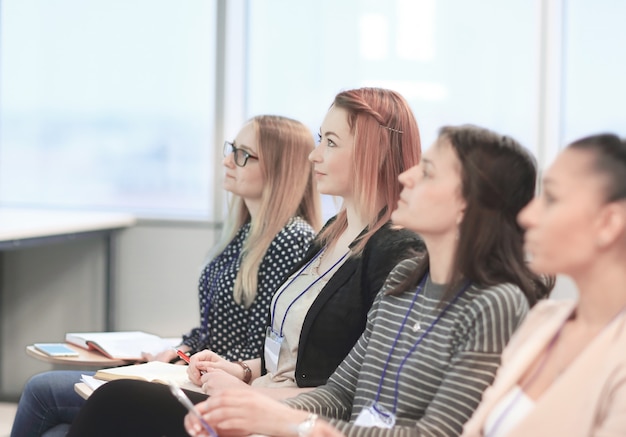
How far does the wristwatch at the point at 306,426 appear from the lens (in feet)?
5.23

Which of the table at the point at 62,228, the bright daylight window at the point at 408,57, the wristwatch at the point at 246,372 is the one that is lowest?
the wristwatch at the point at 246,372

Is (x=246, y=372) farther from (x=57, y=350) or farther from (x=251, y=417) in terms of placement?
(x=251, y=417)

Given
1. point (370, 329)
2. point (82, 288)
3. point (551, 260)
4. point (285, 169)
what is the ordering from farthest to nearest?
point (82, 288), point (285, 169), point (370, 329), point (551, 260)

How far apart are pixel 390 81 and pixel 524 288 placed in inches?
99.8

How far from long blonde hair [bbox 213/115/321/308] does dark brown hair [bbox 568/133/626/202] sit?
147cm

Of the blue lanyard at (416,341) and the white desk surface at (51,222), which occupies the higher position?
the blue lanyard at (416,341)

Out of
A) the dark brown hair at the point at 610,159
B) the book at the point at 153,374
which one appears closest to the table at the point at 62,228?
the book at the point at 153,374

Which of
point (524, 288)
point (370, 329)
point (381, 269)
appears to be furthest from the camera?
point (381, 269)

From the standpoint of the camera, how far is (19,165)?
4457 millimetres

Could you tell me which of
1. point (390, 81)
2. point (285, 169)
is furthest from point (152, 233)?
point (285, 169)

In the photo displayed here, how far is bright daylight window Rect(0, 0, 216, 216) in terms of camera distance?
167 inches

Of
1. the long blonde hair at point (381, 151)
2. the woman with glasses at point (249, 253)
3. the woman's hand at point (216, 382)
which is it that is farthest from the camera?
the woman with glasses at point (249, 253)

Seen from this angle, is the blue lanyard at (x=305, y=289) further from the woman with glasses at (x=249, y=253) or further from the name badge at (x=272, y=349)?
the woman with glasses at (x=249, y=253)

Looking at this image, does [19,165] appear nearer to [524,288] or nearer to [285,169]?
[285,169]
